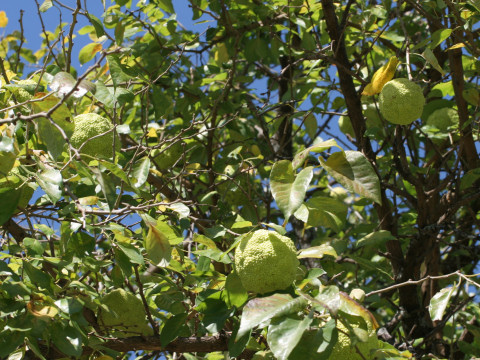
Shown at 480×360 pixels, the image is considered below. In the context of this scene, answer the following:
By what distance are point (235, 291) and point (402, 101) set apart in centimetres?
95

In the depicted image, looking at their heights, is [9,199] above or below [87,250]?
above

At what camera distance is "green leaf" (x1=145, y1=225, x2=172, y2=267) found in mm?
1621

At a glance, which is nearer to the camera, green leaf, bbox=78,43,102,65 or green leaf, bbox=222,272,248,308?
green leaf, bbox=222,272,248,308

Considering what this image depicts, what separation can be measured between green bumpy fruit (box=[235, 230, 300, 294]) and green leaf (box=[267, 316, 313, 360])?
0.17 metres

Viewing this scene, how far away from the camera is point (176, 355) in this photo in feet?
8.70

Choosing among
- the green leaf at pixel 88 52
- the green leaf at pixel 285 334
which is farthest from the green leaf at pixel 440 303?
the green leaf at pixel 88 52

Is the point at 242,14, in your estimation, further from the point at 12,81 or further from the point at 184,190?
the point at 12,81

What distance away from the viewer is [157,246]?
1.63 metres

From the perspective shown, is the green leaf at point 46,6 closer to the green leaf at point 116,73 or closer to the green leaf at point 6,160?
the green leaf at point 116,73

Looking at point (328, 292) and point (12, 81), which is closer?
point (328, 292)

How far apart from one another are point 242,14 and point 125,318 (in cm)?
177

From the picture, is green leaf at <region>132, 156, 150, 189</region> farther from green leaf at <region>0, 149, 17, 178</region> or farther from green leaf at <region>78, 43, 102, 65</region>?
green leaf at <region>78, 43, 102, 65</region>

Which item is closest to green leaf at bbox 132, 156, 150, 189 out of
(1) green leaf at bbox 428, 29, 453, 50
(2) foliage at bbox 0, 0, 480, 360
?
(2) foliage at bbox 0, 0, 480, 360

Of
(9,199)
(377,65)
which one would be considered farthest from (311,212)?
(377,65)
